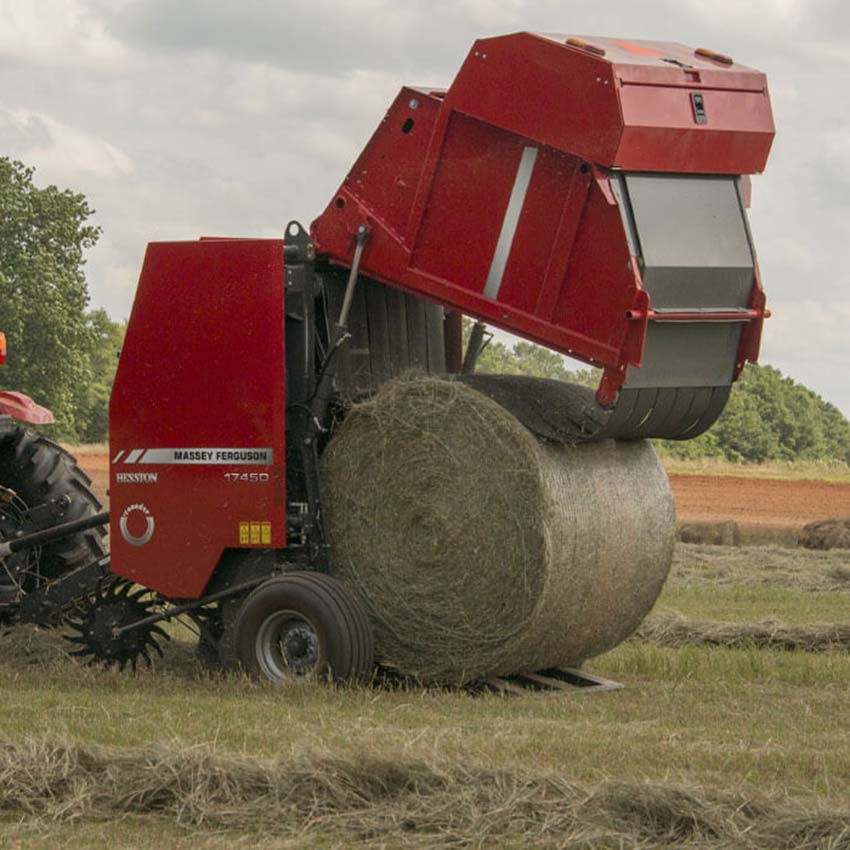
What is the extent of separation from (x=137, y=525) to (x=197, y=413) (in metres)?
0.76

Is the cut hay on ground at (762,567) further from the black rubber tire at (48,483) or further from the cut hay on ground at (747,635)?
the black rubber tire at (48,483)

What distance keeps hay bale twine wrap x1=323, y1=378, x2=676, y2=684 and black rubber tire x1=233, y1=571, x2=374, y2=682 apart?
21cm

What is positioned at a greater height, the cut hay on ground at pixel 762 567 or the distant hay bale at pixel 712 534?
the distant hay bale at pixel 712 534

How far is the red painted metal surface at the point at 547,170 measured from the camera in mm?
8805

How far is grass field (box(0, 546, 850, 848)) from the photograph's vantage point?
6.14 metres

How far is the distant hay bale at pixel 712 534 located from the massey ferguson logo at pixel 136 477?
973cm

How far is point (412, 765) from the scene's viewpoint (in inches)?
260

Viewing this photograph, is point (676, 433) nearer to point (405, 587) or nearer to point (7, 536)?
point (405, 587)

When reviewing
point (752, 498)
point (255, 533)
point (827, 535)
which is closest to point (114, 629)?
point (255, 533)

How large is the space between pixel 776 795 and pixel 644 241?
3.35 metres

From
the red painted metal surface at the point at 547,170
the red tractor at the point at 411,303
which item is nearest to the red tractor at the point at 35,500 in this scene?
the red tractor at the point at 411,303

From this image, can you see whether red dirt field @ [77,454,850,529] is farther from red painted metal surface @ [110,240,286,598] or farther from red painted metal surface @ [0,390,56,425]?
red painted metal surface @ [110,240,286,598]

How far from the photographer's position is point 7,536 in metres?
11.0

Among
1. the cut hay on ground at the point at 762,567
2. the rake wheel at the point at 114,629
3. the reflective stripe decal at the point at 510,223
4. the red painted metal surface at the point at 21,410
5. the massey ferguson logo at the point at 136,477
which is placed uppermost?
the reflective stripe decal at the point at 510,223
